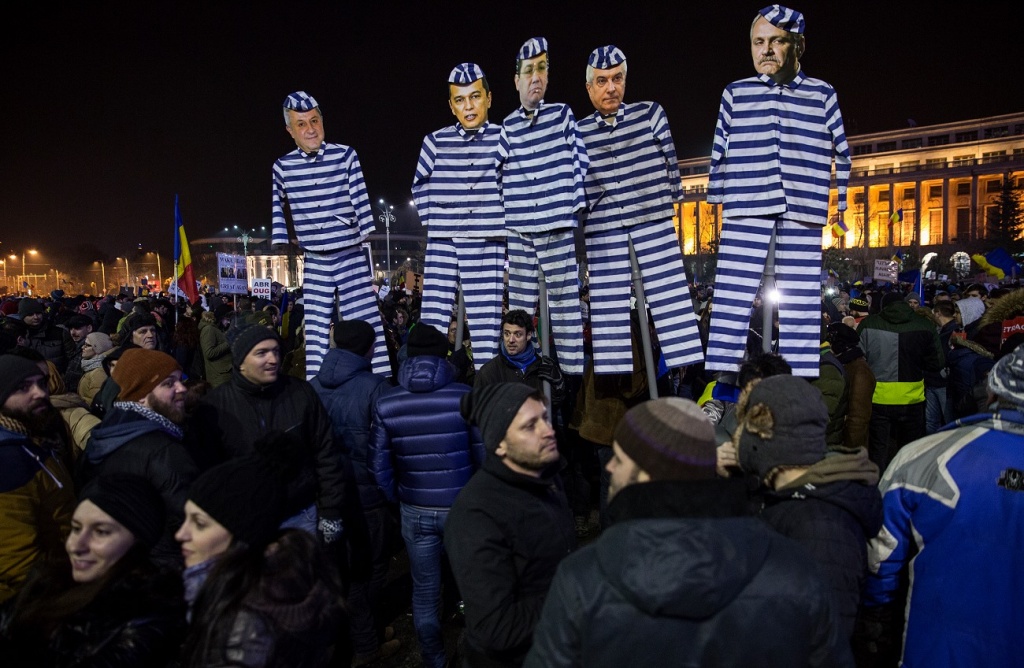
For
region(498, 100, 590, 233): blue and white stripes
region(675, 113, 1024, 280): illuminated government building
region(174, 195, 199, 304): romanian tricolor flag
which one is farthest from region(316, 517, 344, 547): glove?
region(675, 113, 1024, 280): illuminated government building

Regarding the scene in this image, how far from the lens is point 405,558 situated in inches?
249

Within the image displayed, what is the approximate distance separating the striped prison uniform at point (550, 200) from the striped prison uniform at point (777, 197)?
111 cm

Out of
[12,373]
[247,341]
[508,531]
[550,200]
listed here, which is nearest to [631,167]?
[550,200]

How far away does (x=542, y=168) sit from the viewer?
5.49 meters

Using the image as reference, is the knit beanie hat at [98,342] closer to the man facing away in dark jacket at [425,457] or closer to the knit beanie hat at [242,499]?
the man facing away in dark jacket at [425,457]

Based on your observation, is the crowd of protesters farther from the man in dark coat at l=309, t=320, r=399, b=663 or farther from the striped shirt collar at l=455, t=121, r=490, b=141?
the striped shirt collar at l=455, t=121, r=490, b=141

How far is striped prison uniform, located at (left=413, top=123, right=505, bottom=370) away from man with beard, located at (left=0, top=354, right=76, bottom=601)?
335 cm

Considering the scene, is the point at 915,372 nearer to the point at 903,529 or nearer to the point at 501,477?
the point at 903,529

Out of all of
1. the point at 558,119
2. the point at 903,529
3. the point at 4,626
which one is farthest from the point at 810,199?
the point at 4,626

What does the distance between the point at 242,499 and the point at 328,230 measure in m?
4.70

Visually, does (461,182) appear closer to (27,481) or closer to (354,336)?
(354,336)

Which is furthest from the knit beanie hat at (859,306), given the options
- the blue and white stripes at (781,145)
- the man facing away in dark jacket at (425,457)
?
the man facing away in dark jacket at (425,457)

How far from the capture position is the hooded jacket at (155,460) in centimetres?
352

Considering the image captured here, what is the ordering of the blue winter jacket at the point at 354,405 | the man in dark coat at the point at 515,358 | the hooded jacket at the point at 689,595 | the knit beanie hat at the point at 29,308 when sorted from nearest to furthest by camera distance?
the hooded jacket at the point at 689,595, the blue winter jacket at the point at 354,405, the man in dark coat at the point at 515,358, the knit beanie hat at the point at 29,308
